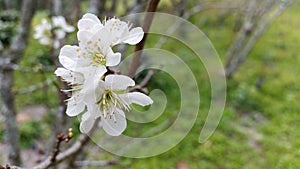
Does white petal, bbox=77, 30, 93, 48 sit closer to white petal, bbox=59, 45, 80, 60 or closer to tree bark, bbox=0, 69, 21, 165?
white petal, bbox=59, 45, 80, 60

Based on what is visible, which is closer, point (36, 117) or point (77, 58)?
point (77, 58)

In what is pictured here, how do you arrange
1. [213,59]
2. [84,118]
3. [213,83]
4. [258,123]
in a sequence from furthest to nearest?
[213,83] < [258,123] < [213,59] < [84,118]

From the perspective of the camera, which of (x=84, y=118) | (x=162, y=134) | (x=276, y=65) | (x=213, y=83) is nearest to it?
(x=84, y=118)

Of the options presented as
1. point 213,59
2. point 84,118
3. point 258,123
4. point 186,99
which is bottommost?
point 258,123

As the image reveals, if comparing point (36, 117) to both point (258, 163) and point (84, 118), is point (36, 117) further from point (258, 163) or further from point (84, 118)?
point (84, 118)

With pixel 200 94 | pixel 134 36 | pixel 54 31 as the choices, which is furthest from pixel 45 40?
pixel 200 94

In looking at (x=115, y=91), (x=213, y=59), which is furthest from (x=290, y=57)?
(x=115, y=91)

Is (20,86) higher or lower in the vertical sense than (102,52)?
lower

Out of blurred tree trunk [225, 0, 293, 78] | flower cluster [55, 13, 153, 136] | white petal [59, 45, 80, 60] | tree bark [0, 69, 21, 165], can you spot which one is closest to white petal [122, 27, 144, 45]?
flower cluster [55, 13, 153, 136]
